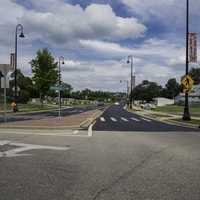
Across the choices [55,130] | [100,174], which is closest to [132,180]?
[100,174]

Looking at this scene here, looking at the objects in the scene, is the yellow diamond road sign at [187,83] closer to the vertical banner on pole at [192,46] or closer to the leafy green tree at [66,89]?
the vertical banner on pole at [192,46]

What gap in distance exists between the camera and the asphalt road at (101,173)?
6309 mm

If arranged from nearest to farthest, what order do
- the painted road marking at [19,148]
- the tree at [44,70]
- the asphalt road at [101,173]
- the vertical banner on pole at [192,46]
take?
1. the asphalt road at [101,173]
2. the painted road marking at [19,148]
3. the vertical banner on pole at [192,46]
4. the tree at [44,70]

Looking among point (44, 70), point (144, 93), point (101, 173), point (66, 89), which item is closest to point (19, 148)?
point (101, 173)

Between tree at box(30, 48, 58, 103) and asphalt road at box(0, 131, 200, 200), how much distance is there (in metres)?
55.4

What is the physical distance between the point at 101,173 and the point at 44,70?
60993 mm

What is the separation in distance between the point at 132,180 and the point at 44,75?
60.9m

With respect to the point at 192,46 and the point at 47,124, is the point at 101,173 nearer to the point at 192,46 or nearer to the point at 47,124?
the point at 47,124

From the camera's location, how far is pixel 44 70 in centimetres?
6781

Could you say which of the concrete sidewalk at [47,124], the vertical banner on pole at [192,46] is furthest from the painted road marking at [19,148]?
the vertical banner on pole at [192,46]

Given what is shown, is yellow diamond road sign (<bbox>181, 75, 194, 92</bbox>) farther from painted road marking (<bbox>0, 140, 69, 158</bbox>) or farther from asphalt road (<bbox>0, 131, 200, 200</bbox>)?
painted road marking (<bbox>0, 140, 69, 158</bbox>)

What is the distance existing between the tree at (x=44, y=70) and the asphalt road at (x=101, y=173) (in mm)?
55368

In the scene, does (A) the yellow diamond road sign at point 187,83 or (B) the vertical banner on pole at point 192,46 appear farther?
(B) the vertical banner on pole at point 192,46

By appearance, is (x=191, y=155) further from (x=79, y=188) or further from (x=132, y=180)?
(x=79, y=188)
